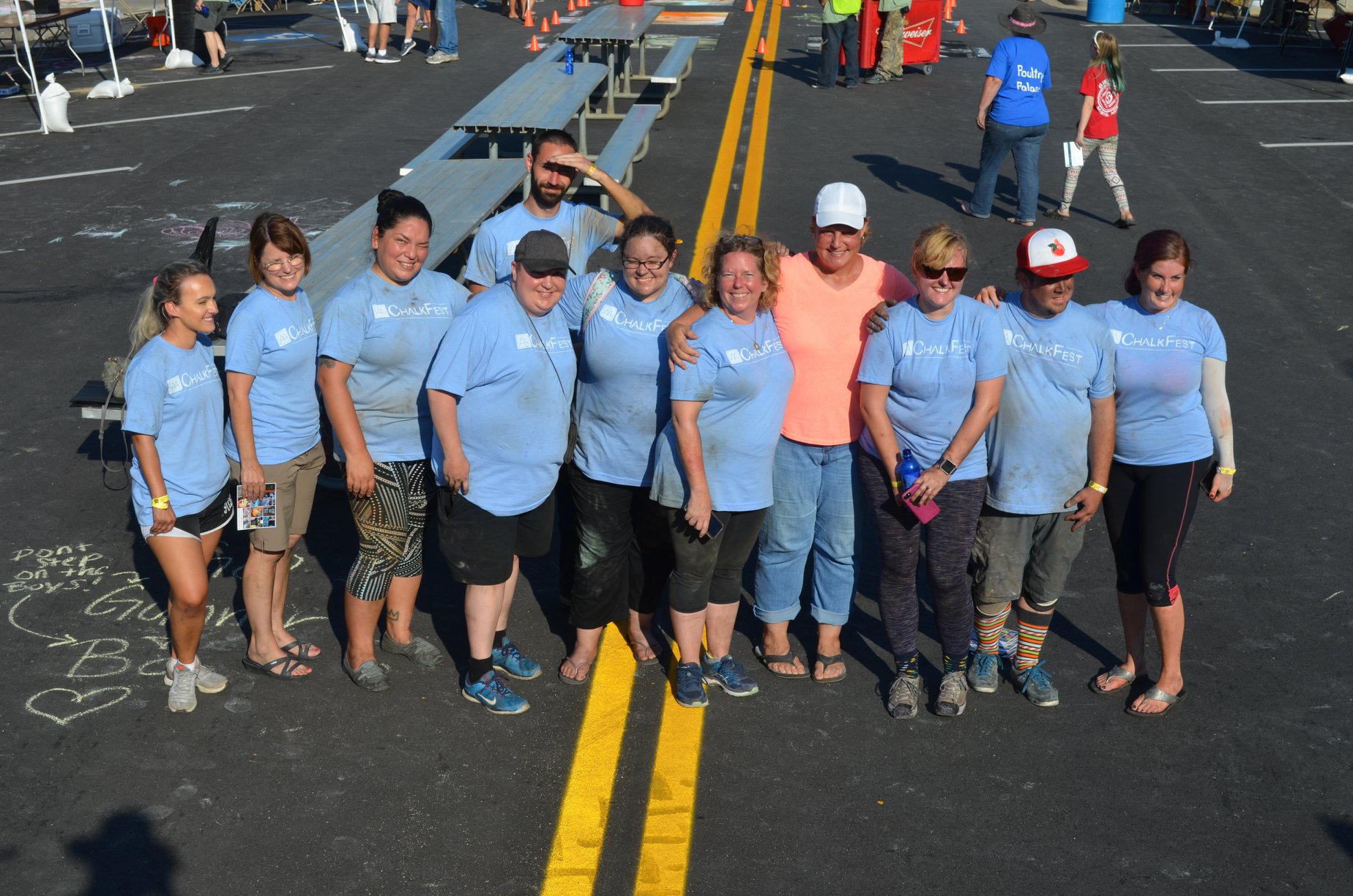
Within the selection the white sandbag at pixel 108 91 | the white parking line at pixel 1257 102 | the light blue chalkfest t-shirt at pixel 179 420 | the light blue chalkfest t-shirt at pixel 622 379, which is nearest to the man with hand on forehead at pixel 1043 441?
the light blue chalkfest t-shirt at pixel 622 379

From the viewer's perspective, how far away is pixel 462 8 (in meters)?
23.3

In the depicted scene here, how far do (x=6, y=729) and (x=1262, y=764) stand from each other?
4856mm

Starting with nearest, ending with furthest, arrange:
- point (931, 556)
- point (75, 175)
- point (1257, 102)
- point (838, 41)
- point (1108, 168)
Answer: point (931, 556) → point (1108, 168) → point (75, 175) → point (1257, 102) → point (838, 41)

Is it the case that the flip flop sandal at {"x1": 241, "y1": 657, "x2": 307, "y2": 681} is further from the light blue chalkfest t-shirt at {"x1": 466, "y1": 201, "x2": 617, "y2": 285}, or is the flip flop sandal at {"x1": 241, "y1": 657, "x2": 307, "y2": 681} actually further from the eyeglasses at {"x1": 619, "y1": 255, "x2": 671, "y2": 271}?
the eyeglasses at {"x1": 619, "y1": 255, "x2": 671, "y2": 271}

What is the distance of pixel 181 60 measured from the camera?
57.7 feet

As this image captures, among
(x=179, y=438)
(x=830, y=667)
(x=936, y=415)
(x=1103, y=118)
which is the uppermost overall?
(x=936, y=415)

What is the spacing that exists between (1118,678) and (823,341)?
1.92 metres

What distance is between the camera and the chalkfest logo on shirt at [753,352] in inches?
178

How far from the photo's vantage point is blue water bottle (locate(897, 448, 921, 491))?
4637mm

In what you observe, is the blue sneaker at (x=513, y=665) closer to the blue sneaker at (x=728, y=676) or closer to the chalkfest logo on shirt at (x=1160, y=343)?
the blue sneaker at (x=728, y=676)

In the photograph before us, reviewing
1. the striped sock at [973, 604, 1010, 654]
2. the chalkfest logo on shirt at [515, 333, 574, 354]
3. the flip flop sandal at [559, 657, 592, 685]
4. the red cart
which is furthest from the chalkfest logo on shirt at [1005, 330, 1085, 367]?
the red cart

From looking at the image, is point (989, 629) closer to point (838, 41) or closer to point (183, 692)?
point (183, 692)

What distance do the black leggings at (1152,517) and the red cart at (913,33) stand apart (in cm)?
1329

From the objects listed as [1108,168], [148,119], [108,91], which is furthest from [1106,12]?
[108,91]
